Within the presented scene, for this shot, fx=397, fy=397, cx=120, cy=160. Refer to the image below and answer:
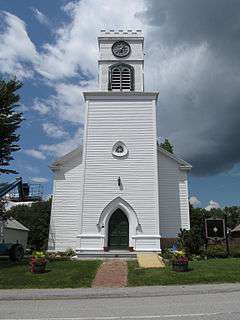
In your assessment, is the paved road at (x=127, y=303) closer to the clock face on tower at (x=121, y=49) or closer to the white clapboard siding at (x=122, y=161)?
the white clapboard siding at (x=122, y=161)

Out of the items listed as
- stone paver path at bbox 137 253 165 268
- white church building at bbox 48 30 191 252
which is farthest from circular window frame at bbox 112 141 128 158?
stone paver path at bbox 137 253 165 268

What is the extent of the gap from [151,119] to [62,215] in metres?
8.76

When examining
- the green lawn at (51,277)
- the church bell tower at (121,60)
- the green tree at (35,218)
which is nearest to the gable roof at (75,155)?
the church bell tower at (121,60)

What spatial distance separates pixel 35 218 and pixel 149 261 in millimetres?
44074

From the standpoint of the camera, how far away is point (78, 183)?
2736cm

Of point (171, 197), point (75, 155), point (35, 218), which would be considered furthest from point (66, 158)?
point (35, 218)

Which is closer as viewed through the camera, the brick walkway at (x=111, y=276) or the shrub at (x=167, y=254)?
the brick walkway at (x=111, y=276)

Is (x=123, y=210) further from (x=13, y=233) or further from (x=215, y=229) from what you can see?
(x=13, y=233)

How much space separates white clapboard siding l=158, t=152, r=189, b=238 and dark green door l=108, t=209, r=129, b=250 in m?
2.80

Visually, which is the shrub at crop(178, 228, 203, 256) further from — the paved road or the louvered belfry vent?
the louvered belfry vent

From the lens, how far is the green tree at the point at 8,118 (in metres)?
19.3

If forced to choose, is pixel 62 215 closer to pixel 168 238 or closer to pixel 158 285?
pixel 168 238

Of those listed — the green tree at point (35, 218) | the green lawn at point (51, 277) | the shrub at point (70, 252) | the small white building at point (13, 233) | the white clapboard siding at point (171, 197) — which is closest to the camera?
the green lawn at point (51, 277)

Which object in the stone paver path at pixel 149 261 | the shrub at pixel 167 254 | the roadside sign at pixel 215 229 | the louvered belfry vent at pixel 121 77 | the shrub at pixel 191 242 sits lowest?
the stone paver path at pixel 149 261
